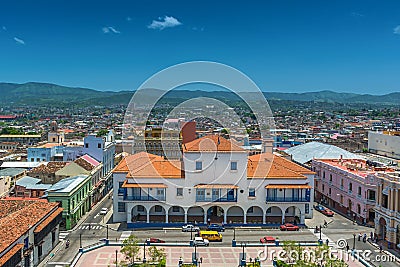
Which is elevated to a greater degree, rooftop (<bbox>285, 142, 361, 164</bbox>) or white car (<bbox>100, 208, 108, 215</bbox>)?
rooftop (<bbox>285, 142, 361, 164</bbox>)

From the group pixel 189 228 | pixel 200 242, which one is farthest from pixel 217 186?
pixel 200 242

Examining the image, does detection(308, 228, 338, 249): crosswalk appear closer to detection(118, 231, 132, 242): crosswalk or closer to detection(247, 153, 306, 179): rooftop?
detection(247, 153, 306, 179): rooftop

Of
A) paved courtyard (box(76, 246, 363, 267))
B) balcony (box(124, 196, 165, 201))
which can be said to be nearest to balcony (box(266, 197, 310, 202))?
paved courtyard (box(76, 246, 363, 267))

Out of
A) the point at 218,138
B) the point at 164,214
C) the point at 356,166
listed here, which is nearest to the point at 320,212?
the point at 356,166

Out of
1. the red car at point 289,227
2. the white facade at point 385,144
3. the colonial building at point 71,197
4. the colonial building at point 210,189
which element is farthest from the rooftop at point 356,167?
the colonial building at point 71,197

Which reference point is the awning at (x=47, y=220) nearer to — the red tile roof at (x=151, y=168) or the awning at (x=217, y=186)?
the red tile roof at (x=151, y=168)

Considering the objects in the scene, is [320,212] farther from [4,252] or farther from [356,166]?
[4,252]
